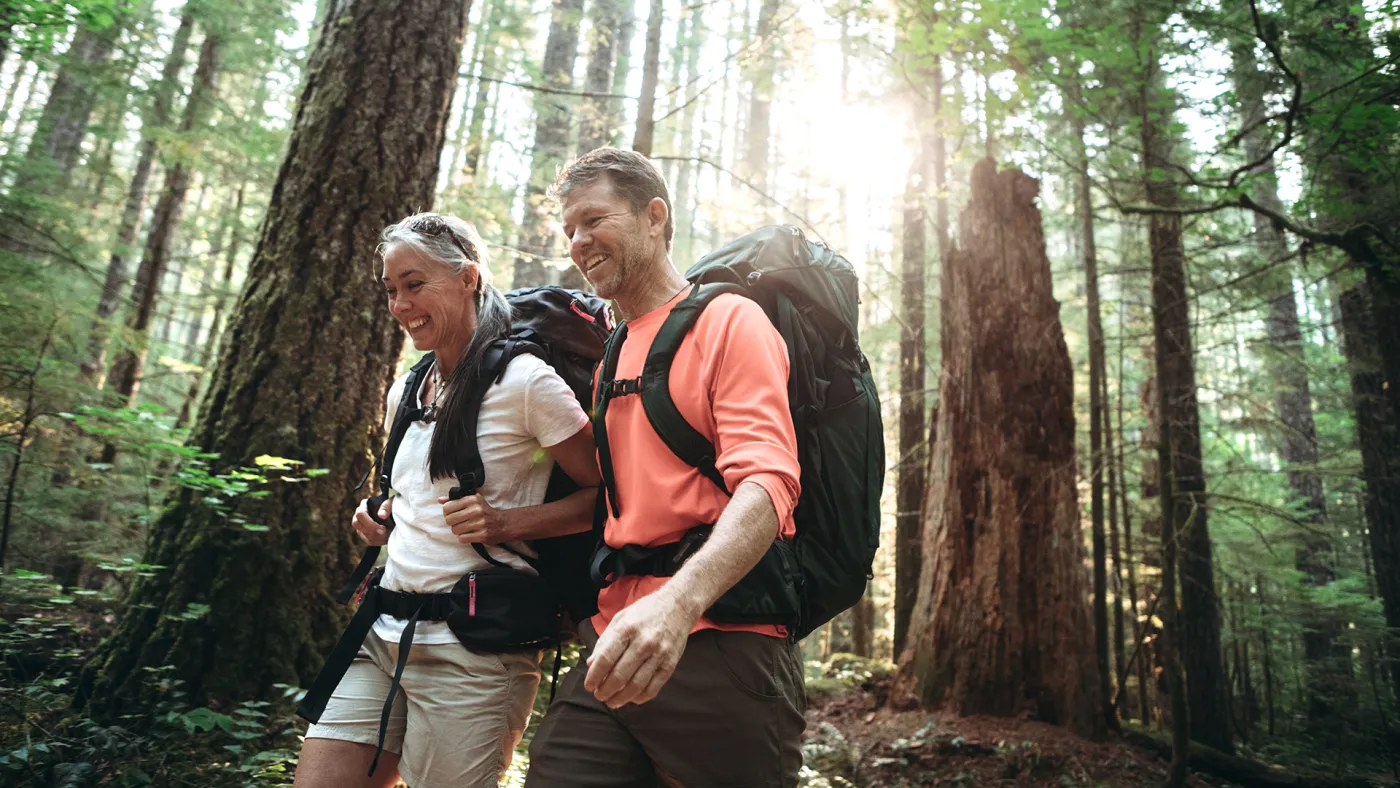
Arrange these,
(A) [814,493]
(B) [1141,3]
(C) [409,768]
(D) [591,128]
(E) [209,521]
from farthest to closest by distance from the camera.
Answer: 1. (D) [591,128]
2. (B) [1141,3]
3. (E) [209,521]
4. (C) [409,768]
5. (A) [814,493]

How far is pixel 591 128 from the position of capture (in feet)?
29.7

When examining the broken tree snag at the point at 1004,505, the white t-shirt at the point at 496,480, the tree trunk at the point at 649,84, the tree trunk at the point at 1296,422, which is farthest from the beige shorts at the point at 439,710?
the tree trunk at the point at 1296,422

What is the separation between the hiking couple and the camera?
5.57 feet

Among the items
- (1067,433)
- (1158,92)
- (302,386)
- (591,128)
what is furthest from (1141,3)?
(302,386)

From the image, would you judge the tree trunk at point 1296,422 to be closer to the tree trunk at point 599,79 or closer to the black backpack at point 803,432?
the tree trunk at point 599,79

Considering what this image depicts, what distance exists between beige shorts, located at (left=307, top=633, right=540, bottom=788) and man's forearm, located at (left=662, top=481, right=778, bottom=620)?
1072 millimetres

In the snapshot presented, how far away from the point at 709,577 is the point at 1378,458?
37.7 ft

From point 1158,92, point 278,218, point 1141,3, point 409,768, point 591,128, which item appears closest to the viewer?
point 409,768

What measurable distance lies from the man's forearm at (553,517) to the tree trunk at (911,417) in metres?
8.61

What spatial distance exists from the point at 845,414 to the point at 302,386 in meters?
3.61

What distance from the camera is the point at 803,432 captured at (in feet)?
6.46

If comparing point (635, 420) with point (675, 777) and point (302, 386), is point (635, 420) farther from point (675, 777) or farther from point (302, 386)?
point (302, 386)

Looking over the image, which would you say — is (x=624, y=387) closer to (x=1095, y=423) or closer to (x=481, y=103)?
(x=1095, y=423)

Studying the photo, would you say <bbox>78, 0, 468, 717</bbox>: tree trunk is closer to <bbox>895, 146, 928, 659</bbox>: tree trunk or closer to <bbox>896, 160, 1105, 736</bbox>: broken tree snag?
<bbox>896, 160, 1105, 736</bbox>: broken tree snag
